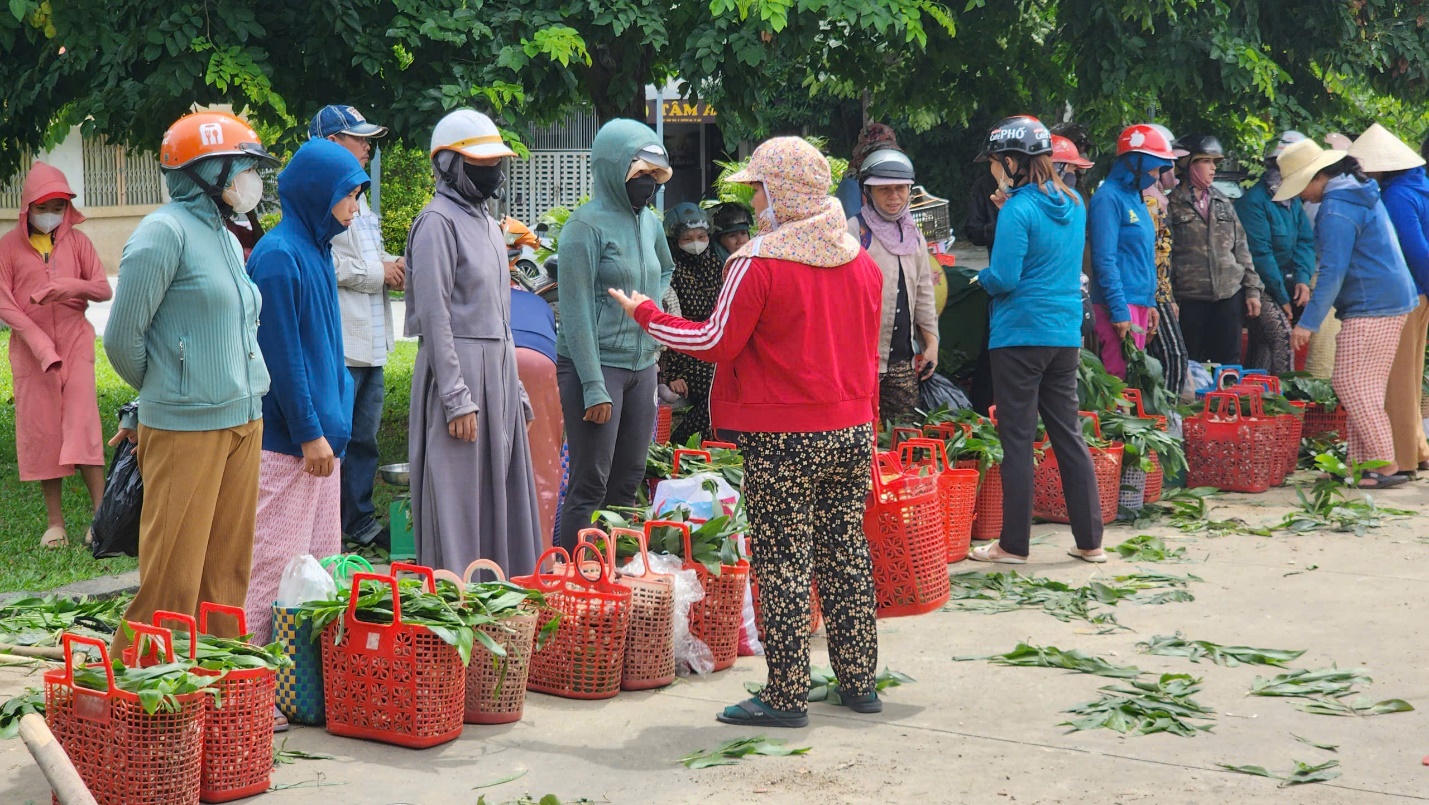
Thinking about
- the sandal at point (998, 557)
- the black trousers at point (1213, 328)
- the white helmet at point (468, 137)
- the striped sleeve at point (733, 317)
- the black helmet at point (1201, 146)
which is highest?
the black helmet at point (1201, 146)

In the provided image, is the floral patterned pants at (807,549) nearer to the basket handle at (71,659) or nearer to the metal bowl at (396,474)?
the basket handle at (71,659)

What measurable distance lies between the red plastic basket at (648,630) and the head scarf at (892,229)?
2.99 meters

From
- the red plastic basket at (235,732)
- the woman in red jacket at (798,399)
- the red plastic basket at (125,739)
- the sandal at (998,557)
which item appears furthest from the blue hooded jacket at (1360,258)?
the red plastic basket at (125,739)

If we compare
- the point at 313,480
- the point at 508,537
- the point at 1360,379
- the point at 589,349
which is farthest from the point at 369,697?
the point at 1360,379

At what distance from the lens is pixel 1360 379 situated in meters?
9.34

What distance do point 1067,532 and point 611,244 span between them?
11.2 feet

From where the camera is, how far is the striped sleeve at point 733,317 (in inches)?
191

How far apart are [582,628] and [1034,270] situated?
319 centimetres

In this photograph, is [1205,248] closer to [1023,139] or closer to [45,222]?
[1023,139]

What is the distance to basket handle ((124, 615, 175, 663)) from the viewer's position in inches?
164

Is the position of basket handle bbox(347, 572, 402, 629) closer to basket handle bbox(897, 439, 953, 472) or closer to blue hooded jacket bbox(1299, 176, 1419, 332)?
basket handle bbox(897, 439, 953, 472)

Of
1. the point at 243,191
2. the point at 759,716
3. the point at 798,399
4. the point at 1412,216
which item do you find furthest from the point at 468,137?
the point at 1412,216

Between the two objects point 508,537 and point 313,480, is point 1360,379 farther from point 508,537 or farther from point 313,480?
point 313,480

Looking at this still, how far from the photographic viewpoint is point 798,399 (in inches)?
195
